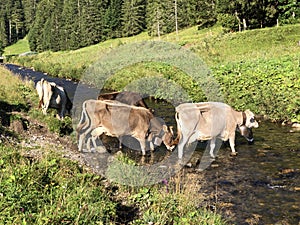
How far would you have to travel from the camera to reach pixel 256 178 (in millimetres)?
11914

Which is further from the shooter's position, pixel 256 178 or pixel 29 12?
pixel 29 12

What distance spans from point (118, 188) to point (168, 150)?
5.29m

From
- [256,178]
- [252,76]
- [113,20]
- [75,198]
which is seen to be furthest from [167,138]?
[113,20]

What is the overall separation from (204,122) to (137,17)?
81.8m

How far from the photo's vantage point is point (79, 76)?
42281 millimetres

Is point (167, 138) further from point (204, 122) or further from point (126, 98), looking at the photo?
point (126, 98)

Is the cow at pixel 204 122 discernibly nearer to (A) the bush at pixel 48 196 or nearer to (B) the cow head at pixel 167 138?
(B) the cow head at pixel 167 138

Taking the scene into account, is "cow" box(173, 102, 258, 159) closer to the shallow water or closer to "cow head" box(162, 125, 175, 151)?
the shallow water

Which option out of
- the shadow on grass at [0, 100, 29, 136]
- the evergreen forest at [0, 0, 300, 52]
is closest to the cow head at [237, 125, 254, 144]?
the shadow on grass at [0, 100, 29, 136]

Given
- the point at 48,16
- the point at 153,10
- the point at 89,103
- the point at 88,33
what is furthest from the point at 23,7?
the point at 89,103

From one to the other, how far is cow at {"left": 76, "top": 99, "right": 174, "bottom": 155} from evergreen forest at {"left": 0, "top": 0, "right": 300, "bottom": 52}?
3995 centimetres

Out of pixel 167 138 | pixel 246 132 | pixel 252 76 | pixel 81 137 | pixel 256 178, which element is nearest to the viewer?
pixel 256 178

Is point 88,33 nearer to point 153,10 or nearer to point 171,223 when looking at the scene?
point 153,10

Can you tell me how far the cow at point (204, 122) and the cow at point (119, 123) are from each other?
108 centimetres
